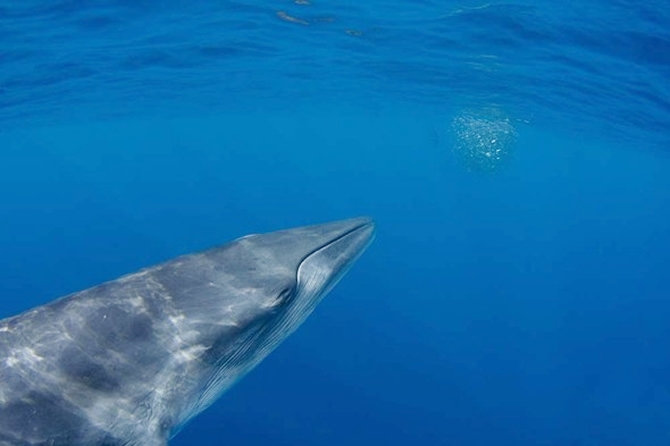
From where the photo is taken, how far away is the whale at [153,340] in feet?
16.5

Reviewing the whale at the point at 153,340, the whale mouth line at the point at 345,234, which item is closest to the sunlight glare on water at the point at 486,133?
the whale mouth line at the point at 345,234

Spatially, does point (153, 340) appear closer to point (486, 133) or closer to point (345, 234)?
point (345, 234)

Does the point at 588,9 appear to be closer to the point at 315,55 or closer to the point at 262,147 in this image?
the point at 315,55

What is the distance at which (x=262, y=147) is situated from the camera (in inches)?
3962

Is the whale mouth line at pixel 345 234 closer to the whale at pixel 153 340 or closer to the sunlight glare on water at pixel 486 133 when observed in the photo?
the whale at pixel 153 340

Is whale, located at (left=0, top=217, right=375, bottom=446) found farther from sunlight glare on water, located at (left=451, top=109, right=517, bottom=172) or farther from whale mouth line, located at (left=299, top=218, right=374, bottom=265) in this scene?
sunlight glare on water, located at (left=451, top=109, right=517, bottom=172)

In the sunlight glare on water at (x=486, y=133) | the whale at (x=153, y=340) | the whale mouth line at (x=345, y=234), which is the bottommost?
the sunlight glare on water at (x=486, y=133)

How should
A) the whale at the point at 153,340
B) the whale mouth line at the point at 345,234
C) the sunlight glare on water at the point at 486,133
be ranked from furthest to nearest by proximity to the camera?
the sunlight glare on water at the point at 486,133, the whale mouth line at the point at 345,234, the whale at the point at 153,340

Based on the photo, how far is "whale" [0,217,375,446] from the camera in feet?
16.5

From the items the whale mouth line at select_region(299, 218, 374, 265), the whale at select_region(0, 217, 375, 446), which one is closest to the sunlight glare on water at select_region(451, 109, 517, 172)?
the whale mouth line at select_region(299, 218, 374, 265)

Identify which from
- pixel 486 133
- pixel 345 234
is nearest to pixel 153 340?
pixel 345 234

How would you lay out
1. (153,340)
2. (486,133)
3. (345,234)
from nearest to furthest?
(153,340)
(345,234)
(486,133)

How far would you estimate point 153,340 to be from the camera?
535 cm

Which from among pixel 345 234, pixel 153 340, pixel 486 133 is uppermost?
pixel 345 234
